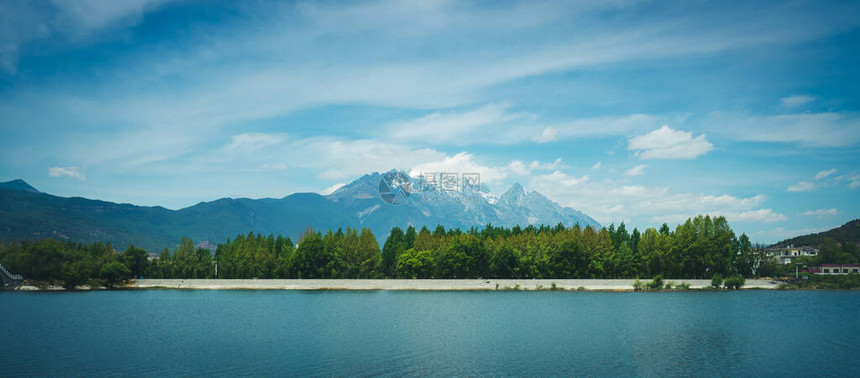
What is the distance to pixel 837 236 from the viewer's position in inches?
5906

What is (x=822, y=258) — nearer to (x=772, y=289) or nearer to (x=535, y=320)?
(x=772, y=289)

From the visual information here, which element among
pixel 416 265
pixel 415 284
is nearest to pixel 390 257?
pixel 416 265

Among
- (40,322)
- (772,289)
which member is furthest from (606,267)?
(40,322)

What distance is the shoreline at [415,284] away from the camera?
71.9 meters

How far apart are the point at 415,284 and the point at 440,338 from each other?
1782 inches

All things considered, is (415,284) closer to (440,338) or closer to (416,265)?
(416,265)

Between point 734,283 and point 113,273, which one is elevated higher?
point 113,273

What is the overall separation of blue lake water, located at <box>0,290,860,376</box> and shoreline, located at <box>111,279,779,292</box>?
57.7ft

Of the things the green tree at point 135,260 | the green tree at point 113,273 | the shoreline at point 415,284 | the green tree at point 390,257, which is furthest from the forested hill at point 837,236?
the green tree at point 113,273

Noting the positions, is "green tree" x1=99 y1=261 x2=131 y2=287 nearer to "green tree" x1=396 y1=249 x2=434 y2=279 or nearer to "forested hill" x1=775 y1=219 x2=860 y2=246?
"green tree" x1=396 y1=249 x2=434 y2=279

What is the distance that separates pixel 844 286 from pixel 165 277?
328ft

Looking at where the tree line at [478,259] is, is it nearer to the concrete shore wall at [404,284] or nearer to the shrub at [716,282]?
the concrete shore wall at [404,284]

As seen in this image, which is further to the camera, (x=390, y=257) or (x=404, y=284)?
(x=390, y=257)

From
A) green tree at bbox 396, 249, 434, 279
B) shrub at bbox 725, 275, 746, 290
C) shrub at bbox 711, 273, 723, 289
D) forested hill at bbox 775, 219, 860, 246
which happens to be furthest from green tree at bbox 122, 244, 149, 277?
forested hill at bbox 775, 219, 860, 246
